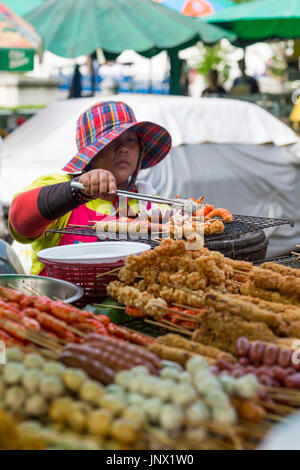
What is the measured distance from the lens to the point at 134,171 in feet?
13.7

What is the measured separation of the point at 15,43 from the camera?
7.52 metres

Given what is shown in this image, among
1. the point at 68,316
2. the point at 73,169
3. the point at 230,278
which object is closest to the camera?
the point at 68,316

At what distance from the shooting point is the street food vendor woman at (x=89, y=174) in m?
3.33

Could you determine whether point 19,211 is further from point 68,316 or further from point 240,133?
point 240,133

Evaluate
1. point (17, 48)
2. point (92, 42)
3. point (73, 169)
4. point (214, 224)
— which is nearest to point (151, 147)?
point (73, 169)

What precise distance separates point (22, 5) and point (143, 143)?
864cm

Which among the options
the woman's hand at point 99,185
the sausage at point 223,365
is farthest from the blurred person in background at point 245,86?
the sausage at point 223,365

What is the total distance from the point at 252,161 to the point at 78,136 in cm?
547

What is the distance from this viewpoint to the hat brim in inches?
149

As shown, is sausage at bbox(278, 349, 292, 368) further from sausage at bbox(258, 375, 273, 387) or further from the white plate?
the white plate

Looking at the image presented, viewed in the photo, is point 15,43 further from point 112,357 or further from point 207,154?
point 112,357

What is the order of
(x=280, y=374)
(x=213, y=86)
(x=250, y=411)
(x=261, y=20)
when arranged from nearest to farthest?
(x=250, y=411)
(x=280, y=374)
(x=261, y=20)
(x=213, y=86)

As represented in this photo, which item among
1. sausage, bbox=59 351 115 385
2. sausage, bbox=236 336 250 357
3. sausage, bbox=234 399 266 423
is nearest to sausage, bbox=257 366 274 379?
sausage, bbox=236 336 250 357

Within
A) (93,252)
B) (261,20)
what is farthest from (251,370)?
(261,20)
